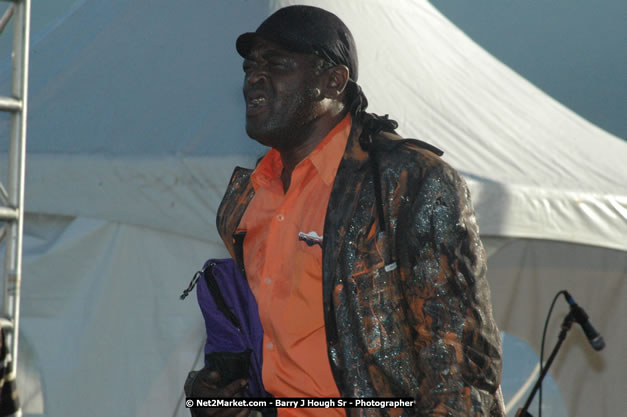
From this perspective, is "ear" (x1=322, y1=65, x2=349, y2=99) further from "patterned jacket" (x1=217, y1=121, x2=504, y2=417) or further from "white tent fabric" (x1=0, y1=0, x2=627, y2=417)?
"white tent fabric" (x1=0, y1=0, x2=627, y2=417)

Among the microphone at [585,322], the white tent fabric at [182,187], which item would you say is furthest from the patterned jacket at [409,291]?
the microphone at [585,322]

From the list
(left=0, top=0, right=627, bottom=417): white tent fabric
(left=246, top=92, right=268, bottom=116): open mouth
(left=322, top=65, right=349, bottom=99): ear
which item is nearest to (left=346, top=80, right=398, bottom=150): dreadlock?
(left=322, top=65, right=349, bottom=99): ear

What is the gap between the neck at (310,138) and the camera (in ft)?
5.46

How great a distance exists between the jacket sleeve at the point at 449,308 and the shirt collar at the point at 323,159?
0.26 meters

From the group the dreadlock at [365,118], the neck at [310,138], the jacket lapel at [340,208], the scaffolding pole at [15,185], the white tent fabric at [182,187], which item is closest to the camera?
the jacket lapel at [340,208]

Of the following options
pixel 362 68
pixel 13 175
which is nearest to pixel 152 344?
pixel 13 175

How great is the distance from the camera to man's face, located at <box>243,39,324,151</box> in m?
1.63

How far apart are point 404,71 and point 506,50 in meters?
7.24

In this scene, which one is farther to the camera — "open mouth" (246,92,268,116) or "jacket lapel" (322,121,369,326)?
"open mouth" (246,92,268,116)

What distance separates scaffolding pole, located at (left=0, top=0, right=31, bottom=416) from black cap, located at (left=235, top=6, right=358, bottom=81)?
1.73m

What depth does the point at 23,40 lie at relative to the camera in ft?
10.2

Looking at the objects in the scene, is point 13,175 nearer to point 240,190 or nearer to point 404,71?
point 240,190

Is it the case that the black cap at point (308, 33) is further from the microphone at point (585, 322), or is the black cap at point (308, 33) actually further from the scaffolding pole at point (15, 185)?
the microphone at point (585, 322)

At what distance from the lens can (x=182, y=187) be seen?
3.25 meters
